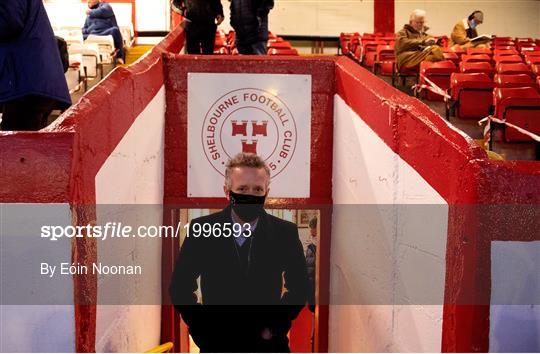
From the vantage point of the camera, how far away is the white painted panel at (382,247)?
2508 mm

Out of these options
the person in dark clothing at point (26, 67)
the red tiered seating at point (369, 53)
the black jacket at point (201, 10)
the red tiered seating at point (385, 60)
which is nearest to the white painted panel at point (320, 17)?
the red tiered seating at point (369, 53)

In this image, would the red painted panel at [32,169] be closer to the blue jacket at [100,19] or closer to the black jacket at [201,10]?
the black jacket at [201,10]

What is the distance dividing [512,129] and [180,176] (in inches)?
108

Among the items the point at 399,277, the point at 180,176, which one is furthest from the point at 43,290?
the point at 180,176

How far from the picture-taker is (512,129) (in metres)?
5.98

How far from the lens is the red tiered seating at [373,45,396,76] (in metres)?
10.6

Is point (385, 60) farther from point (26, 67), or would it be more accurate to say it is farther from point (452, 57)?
point (26, 67)

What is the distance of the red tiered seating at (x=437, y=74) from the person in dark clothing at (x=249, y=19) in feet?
7.00

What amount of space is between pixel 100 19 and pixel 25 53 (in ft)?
30.0

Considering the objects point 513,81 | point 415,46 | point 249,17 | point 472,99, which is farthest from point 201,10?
point 513,81

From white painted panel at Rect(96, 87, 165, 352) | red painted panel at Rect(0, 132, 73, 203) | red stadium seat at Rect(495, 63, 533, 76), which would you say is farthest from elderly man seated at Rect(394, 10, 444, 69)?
red painted panel at Rect(0, 132, 73, 203)

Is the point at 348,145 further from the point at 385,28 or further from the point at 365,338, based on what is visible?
the point at 385,28

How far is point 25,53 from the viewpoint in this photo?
2861 millimetres

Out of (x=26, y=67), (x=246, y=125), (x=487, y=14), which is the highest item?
(x=487, y=14)
